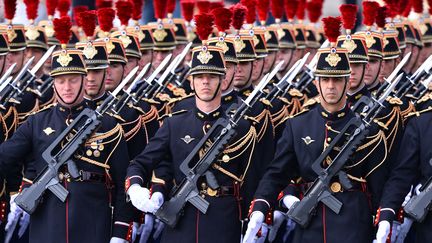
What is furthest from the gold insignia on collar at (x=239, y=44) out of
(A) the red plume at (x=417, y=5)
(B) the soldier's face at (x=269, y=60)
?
(A) the red plume at (x=417, y=5)

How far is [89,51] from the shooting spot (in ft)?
48.2

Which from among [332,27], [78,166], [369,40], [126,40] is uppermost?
[332,27]

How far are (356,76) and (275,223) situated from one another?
1.79 metres

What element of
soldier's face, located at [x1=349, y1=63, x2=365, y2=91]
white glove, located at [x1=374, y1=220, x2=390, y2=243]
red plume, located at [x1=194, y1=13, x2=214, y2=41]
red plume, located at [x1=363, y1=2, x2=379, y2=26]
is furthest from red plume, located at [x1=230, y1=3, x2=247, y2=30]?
white glove, located at [x1=374, y1=220, x2=390, y2=243]

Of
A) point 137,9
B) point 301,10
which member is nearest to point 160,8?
point 137,9

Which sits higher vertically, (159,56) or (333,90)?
(333,90)

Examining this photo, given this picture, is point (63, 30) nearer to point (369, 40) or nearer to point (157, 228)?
point (157, 228)

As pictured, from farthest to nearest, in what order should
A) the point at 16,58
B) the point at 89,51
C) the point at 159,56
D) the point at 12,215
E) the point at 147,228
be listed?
the point at 159,56 → the point at 16,58 → the point at 147,228 → the point at 12,215 → the point at 89,51

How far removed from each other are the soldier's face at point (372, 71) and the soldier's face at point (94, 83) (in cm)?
245

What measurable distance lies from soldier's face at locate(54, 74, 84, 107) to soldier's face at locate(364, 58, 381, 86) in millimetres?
2817

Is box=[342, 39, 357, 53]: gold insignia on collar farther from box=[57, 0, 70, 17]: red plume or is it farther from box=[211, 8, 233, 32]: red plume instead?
box=[57, 0, 70, 17]: red plume

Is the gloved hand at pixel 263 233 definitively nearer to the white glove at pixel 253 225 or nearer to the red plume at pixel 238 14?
the white glove at pixel 253 225

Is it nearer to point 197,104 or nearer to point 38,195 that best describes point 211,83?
point 197,104

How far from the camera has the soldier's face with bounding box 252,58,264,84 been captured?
16141mm
